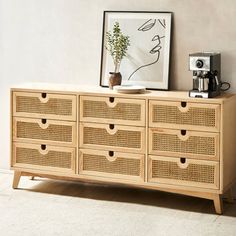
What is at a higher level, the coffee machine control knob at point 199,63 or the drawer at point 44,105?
the coffee machine control knob at point 199,63

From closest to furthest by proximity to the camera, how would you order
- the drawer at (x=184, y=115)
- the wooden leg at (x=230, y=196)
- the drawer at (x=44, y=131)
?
the drawer at (x=184, y=115) < the wooden leg at (x=230, y=196) < the drawer at (x=44, y=131)

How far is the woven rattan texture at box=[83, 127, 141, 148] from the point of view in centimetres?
438

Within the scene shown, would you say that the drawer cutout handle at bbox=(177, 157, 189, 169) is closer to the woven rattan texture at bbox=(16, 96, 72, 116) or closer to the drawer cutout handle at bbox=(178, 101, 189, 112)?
the drawer cutout handle at bbox=(178, 101, 189, 112)

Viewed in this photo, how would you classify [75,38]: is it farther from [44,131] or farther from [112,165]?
[112,165]

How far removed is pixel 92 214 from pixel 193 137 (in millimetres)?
803

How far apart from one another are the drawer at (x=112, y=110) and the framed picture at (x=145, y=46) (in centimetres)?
33

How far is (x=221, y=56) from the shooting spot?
4.44m

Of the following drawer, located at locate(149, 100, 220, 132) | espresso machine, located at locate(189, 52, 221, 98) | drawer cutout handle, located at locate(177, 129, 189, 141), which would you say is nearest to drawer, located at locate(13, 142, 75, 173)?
drawer, located at locate(149, 100, 220, 132)

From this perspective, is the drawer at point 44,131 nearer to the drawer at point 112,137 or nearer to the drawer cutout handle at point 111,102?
the drawer at point 112,137

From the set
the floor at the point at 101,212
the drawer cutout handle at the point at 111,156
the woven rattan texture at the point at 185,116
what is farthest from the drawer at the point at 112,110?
the floor at the point at 101,212

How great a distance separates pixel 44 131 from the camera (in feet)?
15.1

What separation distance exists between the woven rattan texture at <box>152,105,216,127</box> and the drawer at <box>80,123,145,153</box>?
0.16 meters

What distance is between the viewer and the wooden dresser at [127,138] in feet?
13.7

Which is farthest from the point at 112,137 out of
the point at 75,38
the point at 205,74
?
the point at 75,38
